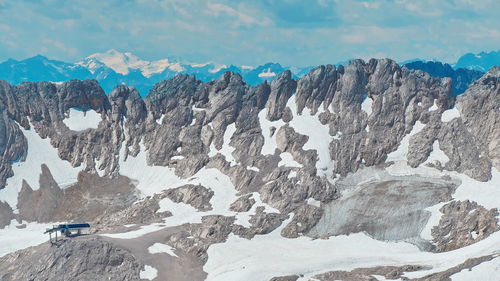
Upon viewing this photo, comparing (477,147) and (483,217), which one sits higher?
(477,147)

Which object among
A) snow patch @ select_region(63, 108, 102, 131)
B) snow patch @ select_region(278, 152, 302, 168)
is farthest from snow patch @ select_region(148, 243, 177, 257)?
snow patch @ select_region(63, 108, 102, 131)

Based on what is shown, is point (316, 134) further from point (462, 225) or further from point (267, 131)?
point (462, 225)

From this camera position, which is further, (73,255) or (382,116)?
(382,116)

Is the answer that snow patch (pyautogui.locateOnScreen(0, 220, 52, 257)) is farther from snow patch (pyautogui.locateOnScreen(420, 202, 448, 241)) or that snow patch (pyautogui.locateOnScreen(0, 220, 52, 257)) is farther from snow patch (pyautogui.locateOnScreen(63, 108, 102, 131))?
snow patch (pyautogui.locateOnScreen(420, 202, 448, 241))

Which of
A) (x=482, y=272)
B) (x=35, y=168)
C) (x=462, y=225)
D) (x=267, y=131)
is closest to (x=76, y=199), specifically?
(x=35, y=168)

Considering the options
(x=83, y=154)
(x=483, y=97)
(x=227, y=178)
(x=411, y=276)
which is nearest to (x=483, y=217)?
(x=411, y=276)

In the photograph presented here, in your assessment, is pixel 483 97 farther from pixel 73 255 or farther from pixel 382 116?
pixel 73 255
